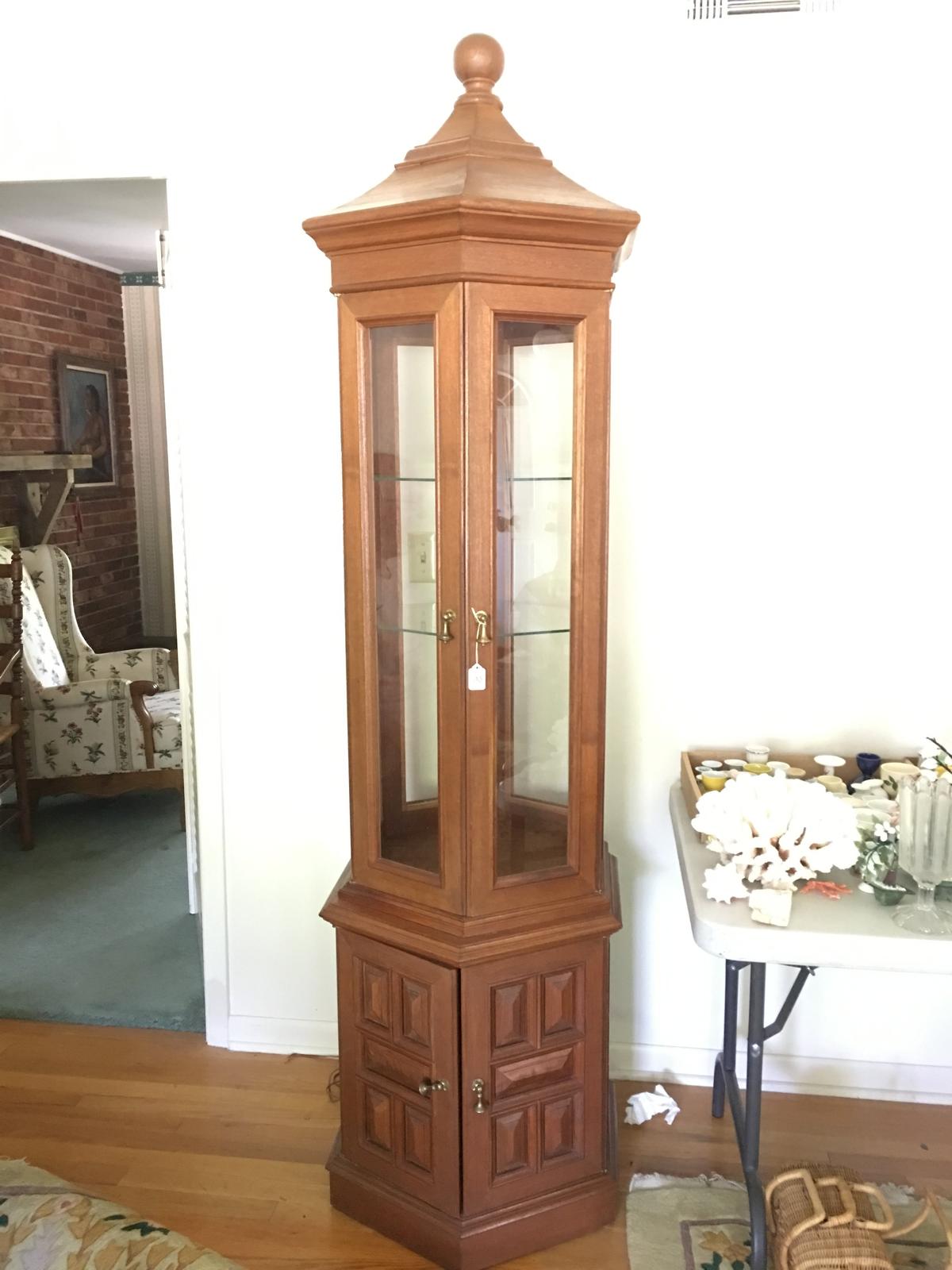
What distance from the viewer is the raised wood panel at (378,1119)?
2037 mm

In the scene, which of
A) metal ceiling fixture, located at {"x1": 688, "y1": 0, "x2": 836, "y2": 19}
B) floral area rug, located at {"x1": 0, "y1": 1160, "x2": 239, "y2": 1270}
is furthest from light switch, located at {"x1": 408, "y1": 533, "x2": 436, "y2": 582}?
metal ceiling fixture, located at {"x1": 688, "y1": 0, "x2": 836, "y2": 19}

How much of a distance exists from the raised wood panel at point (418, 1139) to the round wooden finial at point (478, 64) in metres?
1.85

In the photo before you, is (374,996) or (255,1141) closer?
(374,996)

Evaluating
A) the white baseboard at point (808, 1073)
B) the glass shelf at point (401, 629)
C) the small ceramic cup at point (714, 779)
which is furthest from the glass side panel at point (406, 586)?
the white baseboard at point (808, 1073)

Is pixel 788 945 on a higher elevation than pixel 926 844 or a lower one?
lower

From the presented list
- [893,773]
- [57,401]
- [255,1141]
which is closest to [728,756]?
[893,773]

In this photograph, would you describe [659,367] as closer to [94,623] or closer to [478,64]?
[478,64]

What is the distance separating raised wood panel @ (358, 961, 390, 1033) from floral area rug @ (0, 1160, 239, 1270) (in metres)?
0.47

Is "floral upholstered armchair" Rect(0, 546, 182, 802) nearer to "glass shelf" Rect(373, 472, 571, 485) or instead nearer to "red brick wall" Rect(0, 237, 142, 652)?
"red brick wall" Rect(0, 237, 142, 652)

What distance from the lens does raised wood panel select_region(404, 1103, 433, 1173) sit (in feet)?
6.49

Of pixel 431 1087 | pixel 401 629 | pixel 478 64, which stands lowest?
Result: pixel 431 1087

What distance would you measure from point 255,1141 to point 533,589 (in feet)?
4.60

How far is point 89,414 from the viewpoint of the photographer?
5441 mm

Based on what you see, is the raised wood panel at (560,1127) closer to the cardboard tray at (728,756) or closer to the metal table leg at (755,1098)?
the metal table leg at (755,1098)
